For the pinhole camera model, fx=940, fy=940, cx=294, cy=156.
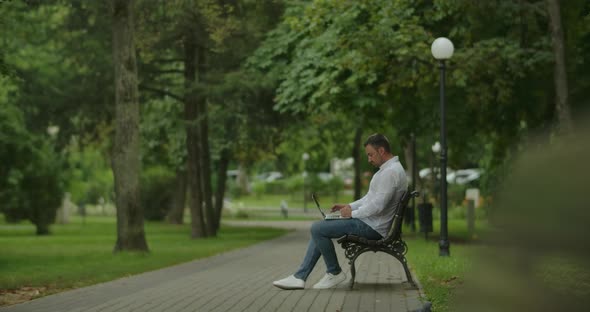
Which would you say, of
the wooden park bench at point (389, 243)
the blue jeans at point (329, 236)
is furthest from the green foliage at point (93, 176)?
the wooden park bench at point (389, 243)

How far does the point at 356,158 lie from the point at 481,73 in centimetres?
2095

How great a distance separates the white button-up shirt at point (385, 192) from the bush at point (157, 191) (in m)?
37.8

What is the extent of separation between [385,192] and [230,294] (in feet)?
7.06

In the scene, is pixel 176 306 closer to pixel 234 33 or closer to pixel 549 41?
pixel 549 41

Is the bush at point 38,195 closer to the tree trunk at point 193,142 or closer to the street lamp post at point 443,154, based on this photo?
the tree trunk at point 193,142

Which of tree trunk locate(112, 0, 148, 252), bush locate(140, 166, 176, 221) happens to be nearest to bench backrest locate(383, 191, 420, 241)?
tree trunk locate(112, 0, 148, 252)

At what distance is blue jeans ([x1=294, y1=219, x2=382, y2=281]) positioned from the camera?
35.6 feet

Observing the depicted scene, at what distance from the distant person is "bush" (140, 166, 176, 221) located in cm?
3758

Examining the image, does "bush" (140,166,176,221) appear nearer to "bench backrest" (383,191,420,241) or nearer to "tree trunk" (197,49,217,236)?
"tree trunk" (197,49,217,236)

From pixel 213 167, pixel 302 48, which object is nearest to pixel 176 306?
pixel 302 48

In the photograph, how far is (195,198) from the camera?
102 feet

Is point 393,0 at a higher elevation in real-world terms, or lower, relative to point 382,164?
higher

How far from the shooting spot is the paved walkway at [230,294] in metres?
9.48

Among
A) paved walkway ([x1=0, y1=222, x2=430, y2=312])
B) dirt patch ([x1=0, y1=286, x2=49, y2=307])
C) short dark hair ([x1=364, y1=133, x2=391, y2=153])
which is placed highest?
short dark hair ([x1=364, y1=133, x2=391, y2=153])
